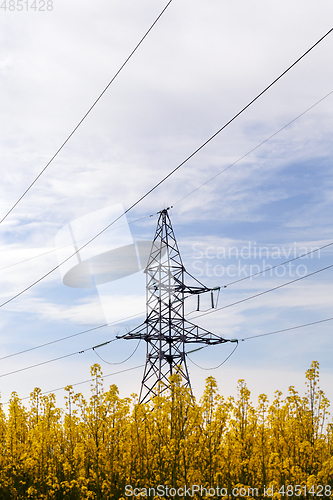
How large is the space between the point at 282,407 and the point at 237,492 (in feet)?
8.30

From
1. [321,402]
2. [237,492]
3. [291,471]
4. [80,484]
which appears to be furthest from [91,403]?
[321,402]

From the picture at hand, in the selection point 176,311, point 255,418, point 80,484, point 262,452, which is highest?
point 176,311

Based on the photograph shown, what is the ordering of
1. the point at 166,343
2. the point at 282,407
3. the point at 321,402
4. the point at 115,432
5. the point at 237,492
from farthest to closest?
the point at 166,343 → the point at 282,407 → the point at 321,402 → the point at 115,432 → the point at 237,492

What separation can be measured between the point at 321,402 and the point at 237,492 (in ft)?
7.99

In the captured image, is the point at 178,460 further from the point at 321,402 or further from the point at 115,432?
the point at 321,402

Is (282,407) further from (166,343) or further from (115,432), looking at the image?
(166,343)

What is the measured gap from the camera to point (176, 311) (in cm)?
1748

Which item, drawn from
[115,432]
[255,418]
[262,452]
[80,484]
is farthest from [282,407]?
[80,484]

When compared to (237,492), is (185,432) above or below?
above

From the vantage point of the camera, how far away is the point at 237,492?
247 inches

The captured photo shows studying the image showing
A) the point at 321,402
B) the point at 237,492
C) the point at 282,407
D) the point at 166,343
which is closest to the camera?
the point at 237,492

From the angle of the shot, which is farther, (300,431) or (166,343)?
(166,343)

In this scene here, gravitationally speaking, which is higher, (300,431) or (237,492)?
(300,431)

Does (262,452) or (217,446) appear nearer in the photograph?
(217,446)
